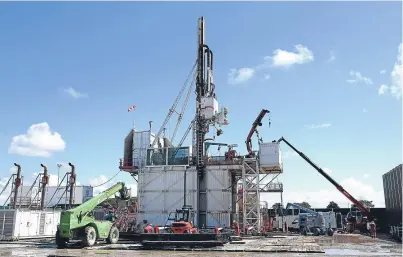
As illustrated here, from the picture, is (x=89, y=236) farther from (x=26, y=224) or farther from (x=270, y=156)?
(x=270, y=156)

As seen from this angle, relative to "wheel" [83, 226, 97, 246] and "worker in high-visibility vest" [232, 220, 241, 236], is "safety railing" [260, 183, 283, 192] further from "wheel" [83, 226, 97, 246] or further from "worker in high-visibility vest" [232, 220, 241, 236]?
"wheel" [83, 226, 97, 246]

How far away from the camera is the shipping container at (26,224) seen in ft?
113

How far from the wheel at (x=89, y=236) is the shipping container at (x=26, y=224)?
11067 mm

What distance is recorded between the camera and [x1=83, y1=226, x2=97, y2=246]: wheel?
26891mm

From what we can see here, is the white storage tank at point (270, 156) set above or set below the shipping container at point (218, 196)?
above

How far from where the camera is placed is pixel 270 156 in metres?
43.6

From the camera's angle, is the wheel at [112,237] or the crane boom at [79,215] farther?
the wheel at [112,237]

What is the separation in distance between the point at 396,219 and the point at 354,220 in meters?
10.5

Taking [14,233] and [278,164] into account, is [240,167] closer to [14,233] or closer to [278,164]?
[278,164]

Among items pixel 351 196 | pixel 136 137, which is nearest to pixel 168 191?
pixel 136 137

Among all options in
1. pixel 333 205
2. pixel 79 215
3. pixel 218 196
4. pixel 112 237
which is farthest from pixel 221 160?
pixel 333 205

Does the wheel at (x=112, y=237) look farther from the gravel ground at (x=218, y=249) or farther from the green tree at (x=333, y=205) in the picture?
the green tree at (x=333, y=205)

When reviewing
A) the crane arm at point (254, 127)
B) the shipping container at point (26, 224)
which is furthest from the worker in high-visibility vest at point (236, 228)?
the shipping container at point (26, 224)

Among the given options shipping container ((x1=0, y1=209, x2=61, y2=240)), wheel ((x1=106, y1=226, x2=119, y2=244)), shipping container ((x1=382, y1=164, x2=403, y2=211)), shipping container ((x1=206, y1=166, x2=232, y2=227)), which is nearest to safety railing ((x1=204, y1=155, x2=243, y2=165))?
shipping container ((x1=206, y1=166, x2=232, y2=227))
